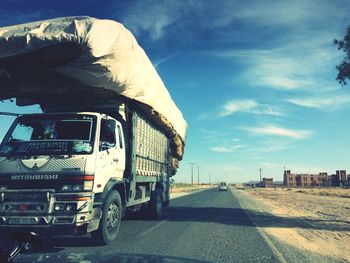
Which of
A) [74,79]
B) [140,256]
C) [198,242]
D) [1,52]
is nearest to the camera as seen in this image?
[140,256]

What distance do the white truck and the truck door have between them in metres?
0.02

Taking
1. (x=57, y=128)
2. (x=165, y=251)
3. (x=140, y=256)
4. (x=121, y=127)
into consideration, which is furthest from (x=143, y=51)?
(x=140, y=256)

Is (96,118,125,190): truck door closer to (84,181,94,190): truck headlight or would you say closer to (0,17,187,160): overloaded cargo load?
(84,181,94,190): truck headlight

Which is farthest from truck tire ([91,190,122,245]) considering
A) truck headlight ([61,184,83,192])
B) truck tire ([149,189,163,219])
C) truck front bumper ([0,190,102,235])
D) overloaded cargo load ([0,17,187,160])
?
truck tire ([149,189,163,219])

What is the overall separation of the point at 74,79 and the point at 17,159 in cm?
194

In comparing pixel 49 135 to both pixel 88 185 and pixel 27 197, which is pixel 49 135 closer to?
pixel 27 197

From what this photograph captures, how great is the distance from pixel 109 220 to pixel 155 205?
459 cm

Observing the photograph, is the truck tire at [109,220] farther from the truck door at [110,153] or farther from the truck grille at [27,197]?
the truck grille at [27,197]

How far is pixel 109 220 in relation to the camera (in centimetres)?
788

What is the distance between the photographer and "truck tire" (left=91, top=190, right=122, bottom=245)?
7527 mm

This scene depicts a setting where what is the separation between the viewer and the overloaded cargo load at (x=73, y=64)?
671 centimetres

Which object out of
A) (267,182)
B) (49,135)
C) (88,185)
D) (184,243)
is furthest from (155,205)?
(267,182)

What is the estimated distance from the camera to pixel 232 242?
355 inches

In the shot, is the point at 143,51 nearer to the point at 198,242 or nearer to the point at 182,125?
the point at 198,242
